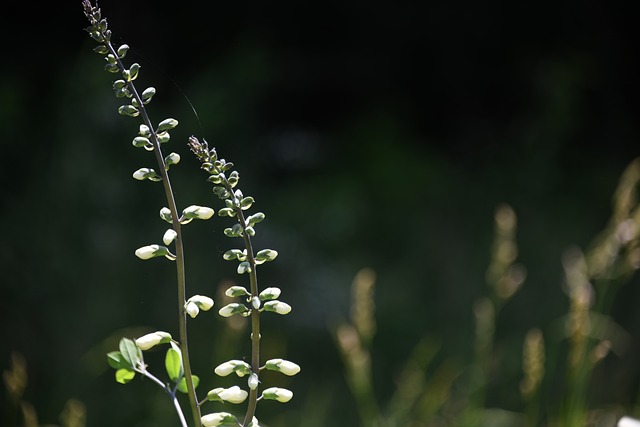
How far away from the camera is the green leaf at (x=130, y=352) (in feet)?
1.65

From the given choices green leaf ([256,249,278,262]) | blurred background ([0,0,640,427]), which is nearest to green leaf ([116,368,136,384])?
green leaf ([256,249,278,262])

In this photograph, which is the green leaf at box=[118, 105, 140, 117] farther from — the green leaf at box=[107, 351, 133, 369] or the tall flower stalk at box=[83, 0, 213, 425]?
the green leaf at box=[107, 351, 133, 369]

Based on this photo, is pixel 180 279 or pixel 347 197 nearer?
pixel 180 279

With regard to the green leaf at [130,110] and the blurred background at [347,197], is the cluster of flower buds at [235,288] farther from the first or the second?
the blurred background at [347,197]

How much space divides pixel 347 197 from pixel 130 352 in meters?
2.86

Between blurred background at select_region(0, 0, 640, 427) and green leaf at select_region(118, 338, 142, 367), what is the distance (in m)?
0.61

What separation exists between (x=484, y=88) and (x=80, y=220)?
238 centimetres

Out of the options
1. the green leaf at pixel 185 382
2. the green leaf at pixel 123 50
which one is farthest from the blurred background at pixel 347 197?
the green leaf at pixel 123 50

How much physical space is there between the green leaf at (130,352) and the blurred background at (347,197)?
2.01ft

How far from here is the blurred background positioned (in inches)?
88.5

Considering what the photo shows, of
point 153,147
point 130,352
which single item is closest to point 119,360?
point 130,352

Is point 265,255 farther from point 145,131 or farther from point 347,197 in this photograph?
point 347,197

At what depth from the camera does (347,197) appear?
11.0 feet

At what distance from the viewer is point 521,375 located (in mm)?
2693
